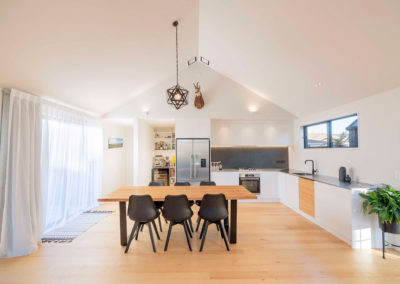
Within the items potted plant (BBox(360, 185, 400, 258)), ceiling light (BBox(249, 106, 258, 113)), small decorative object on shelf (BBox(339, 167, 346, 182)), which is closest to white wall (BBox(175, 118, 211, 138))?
ceiling light (BBox(249, 106, 258, 113))

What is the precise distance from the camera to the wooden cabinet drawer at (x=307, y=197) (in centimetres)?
369

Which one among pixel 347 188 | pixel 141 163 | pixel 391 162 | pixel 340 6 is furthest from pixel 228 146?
pixel 340 6

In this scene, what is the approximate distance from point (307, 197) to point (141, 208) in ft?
11.0

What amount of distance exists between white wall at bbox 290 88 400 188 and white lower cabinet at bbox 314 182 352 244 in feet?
1.98

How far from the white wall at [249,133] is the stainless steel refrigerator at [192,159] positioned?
47cm

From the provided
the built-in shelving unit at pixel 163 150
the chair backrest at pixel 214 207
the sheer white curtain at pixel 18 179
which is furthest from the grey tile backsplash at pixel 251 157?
the sheer white curtain at pixel 18 179

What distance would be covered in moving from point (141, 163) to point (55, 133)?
83.9 inches

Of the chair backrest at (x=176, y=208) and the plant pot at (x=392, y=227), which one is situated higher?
the chair backrest at (x=176, y=208)

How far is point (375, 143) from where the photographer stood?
2949mm

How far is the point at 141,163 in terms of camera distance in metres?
5.17

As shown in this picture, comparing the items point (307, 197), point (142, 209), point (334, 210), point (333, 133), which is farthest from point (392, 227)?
point (142, 209)

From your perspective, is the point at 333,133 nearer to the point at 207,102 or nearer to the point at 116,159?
the point at 207,102

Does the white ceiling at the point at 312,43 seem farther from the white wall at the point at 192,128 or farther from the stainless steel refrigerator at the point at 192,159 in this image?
the stainless steel refrigerator at the point at 192,159

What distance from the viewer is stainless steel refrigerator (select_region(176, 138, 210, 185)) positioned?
5066mm
